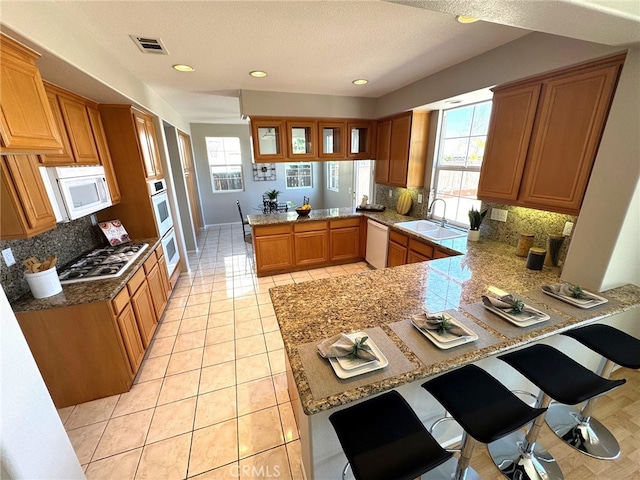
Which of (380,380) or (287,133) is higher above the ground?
(287,133)

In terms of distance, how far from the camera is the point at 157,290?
9.23 ft

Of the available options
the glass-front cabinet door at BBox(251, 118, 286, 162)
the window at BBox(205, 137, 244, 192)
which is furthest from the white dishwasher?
the window at BBox(205, 137, 244, 192)

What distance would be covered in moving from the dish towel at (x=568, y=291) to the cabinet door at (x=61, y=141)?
3.45 meters

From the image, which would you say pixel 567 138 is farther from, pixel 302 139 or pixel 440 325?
pixel 302 139

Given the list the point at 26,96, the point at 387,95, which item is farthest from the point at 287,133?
the point at 26,96

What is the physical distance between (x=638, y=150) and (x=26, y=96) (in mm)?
3334

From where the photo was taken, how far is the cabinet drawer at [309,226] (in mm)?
3848

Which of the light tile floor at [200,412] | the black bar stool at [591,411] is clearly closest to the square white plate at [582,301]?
the black bar stool at [591,411]

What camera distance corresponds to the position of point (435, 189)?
336 centimetres

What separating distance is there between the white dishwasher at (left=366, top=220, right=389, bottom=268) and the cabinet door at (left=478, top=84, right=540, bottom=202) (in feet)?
4.61

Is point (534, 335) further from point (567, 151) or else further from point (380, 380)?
point (567, 151)

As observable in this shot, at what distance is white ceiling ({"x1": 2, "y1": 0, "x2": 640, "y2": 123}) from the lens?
1.13 metres

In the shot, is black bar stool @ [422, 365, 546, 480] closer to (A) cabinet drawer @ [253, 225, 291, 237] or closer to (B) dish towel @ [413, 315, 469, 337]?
(B) dish towel @ [413, 315, 469, 337]

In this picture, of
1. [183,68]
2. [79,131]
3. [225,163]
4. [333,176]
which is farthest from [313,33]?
[225,163]
